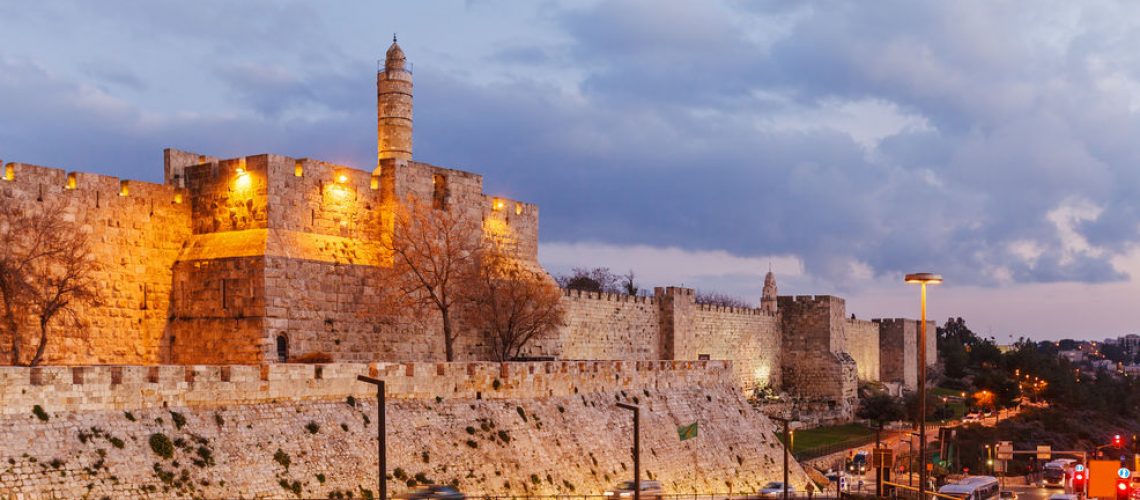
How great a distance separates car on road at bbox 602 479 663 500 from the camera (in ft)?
91.2

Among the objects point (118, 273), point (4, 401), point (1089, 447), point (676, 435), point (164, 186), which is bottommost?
point (1089, 447)

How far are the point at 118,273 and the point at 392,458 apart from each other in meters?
10.6

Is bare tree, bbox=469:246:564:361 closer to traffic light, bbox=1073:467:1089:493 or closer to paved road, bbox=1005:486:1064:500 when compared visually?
traffic light, bbox=1073:467:1089:493

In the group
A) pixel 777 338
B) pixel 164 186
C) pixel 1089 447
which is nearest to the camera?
pixel 164 186

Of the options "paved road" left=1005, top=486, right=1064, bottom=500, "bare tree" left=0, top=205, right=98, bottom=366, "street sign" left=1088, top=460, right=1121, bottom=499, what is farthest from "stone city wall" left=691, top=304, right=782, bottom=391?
"bare tree" left=0, top=205, right=98, bottom=366

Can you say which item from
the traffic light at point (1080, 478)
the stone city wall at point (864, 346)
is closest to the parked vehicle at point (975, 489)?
the traffic light at point (1080, 478)

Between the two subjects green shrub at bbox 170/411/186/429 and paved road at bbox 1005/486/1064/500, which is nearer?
green shrub at bbox 170/411/186/429

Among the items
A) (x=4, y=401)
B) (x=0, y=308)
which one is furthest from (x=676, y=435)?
(x=4, y=401)

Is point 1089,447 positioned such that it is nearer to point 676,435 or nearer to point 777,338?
point 777,338

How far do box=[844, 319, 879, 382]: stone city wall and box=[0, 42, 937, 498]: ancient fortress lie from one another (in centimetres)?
3555

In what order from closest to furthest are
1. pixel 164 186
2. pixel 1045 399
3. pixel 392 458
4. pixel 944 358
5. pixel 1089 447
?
pixel 392 458 → pixel 164 186 → pixel 1089 447 → pixel 1045 399 → pixel 944 358

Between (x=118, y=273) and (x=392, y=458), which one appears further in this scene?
(x=118, y=273)

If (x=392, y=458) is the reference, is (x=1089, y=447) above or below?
below

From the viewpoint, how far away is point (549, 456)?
91.5ft
